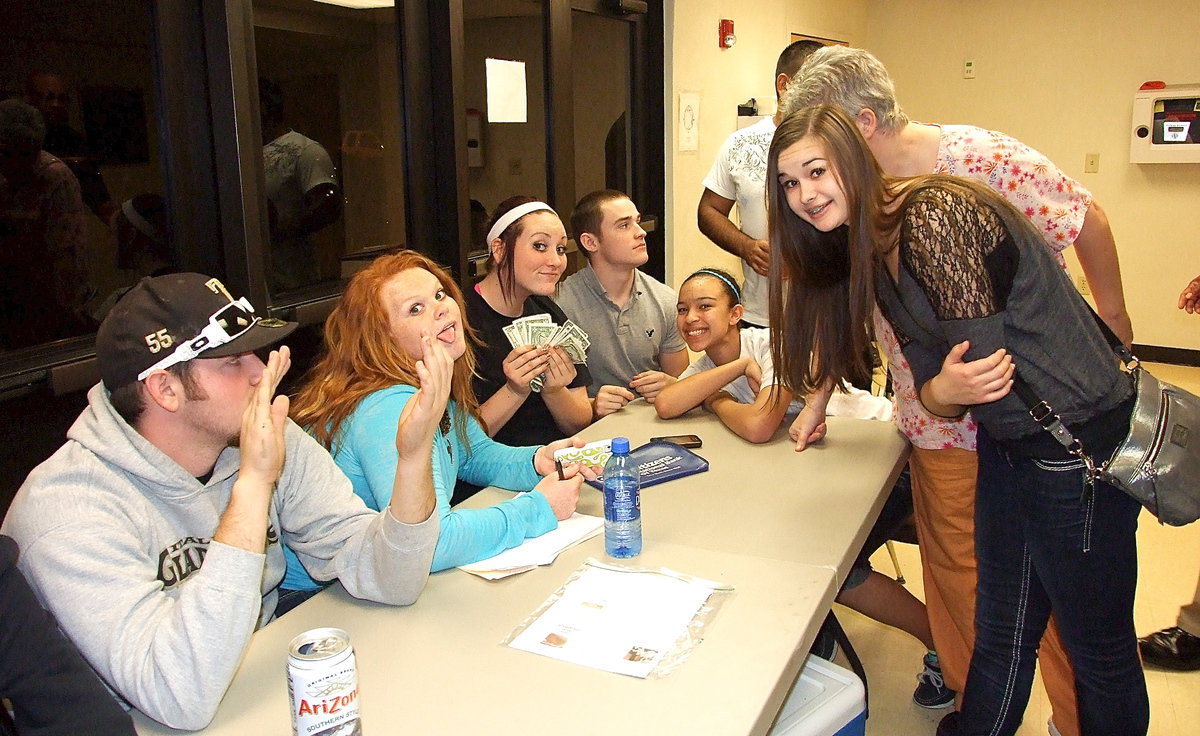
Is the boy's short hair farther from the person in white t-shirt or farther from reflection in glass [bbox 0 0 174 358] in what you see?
reflection in glass [bbox 0 0 174 358]

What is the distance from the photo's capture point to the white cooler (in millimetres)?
1619

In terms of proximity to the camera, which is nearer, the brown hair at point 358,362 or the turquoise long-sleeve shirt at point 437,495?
the turquoise long-sleeve shirt at point 437,495

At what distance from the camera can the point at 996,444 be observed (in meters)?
1.82

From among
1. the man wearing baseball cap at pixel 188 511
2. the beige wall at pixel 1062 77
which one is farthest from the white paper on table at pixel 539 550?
the beige wall at pixel 1062 77

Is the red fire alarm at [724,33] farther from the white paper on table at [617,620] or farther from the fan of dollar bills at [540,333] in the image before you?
the white paper on table at [617,620]

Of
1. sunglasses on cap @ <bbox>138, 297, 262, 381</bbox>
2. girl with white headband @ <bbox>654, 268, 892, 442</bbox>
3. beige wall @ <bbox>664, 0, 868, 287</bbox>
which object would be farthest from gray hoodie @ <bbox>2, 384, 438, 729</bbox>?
beige wall @ <bbox>664, 0, 868, 287</bbox>

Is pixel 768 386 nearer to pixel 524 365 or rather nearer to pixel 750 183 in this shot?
pixel 524 365

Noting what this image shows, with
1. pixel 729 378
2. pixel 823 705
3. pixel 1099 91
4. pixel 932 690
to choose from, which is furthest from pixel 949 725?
pixel 1099 91

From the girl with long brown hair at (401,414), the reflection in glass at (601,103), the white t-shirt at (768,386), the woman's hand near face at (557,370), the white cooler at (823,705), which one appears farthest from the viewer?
the reflection in glass at (601,103)

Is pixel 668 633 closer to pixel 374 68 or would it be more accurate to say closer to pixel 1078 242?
pixel 1078 242

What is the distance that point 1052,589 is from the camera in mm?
1745

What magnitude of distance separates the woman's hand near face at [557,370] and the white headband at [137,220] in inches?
42.1

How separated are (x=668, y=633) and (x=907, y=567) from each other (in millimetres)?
2241

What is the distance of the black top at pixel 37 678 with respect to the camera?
1132 millimetres
